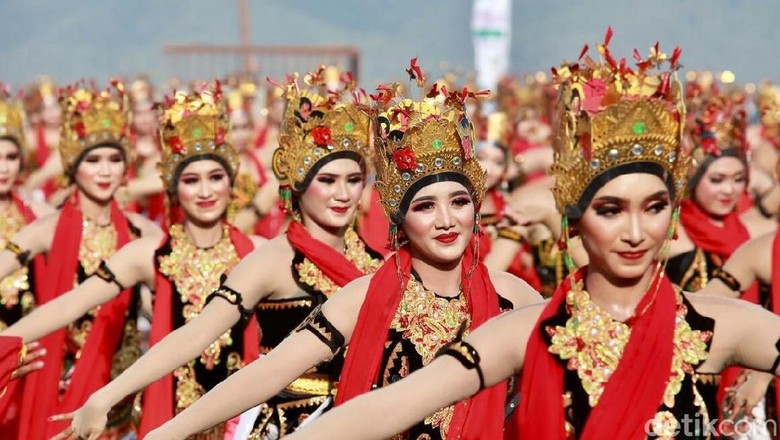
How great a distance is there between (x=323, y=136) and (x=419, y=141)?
121cm

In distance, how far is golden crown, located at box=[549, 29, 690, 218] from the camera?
3.44m

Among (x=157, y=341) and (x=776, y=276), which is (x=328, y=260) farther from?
(x=776, y=276)

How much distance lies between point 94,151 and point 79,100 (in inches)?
14.7

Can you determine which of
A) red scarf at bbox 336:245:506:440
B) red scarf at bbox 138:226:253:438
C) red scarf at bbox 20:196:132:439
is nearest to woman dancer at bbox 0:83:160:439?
red scarf at bbox 20:196:132:439

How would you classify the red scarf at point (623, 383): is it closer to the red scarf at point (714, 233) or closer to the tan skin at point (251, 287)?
the tan skin at point (251, 287)

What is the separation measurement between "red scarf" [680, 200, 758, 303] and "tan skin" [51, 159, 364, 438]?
7.49 feet

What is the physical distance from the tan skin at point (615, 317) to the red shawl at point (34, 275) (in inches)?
136

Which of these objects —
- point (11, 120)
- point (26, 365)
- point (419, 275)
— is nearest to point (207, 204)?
point (26, 365)

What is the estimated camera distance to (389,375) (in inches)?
168

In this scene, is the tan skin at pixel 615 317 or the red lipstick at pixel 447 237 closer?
the tan skin at pixel 615 317

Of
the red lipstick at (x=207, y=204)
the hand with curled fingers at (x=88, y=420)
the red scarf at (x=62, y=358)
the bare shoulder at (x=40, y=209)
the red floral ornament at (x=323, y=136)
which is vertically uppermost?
the red floral ornament at (x=323, y=136)

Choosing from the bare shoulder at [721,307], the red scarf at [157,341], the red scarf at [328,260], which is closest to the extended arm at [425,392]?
the bare shoulder at [721,307]

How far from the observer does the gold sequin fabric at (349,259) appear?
5273 mm

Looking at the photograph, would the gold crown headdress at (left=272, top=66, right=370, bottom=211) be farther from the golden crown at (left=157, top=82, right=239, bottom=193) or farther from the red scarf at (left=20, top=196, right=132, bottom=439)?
the red scarf at (left=20, top=196, right=132, bottom=439)
